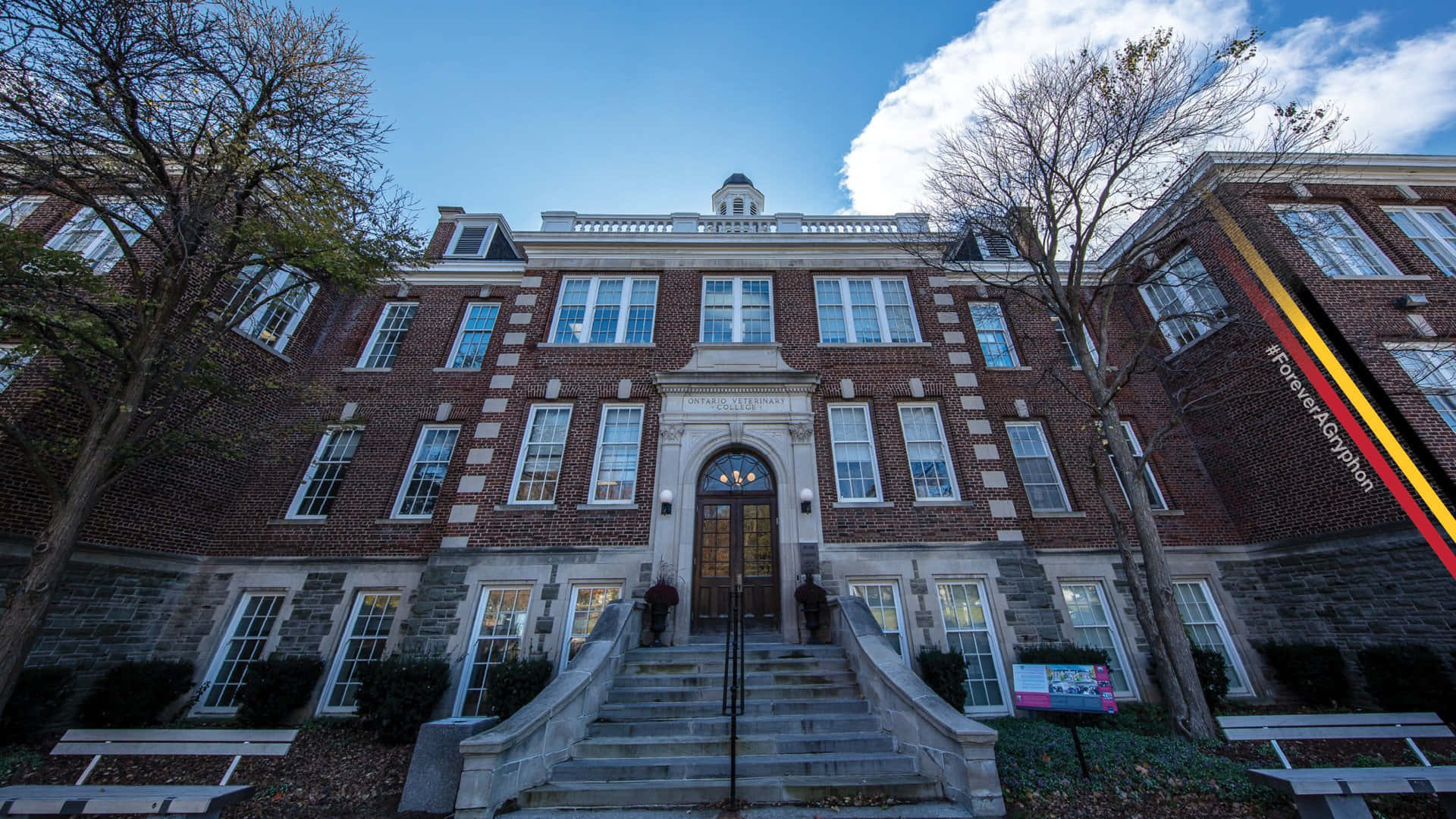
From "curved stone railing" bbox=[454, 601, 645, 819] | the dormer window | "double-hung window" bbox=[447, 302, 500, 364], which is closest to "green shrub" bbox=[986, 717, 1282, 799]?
"curved stone railing" bbox=[454, 601, 645, 819]

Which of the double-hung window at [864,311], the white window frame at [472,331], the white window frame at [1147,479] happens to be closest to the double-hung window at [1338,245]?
the white window frame at [1147,479]

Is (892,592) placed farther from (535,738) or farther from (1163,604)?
(535,738)

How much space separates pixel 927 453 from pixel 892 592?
10.8 ft

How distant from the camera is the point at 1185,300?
13.4 m

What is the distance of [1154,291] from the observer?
1436 cm

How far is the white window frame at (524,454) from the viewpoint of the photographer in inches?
430

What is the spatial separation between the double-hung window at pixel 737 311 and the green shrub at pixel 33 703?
12.9 metres

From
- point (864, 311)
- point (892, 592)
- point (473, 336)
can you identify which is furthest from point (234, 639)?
point (864, 311)

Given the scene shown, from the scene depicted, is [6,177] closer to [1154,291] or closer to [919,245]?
[919,245]

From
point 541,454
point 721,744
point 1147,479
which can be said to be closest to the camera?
point 721,744

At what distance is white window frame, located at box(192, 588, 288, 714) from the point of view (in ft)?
31.0

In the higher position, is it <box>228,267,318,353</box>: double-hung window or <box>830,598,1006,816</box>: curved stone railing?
<box>228,267,318,353</box>: double-hung window

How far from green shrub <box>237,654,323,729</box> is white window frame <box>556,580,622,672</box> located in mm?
4520

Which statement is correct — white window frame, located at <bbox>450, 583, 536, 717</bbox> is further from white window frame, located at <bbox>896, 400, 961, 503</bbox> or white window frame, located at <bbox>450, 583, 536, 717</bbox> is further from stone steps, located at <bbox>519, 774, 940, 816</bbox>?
white window frame, located at <bbox>896, 400, 961, 503</bbox>
